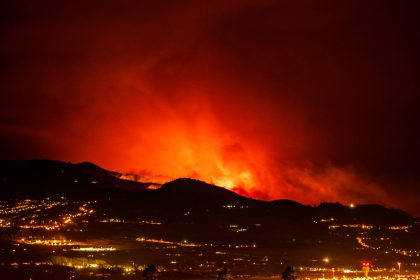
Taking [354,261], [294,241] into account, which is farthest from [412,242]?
[354,261]

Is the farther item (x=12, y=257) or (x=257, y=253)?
(x=257, y=253)

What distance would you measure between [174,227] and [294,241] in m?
26.6

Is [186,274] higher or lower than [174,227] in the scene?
lower

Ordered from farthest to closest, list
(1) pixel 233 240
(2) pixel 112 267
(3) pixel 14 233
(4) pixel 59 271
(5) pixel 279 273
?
1. (1) pixel 233 240
2. (3) pixel 14 233
3. (5) pixel 279 273
4. (2) pixel 112 267
5. (4) pixel 59 271

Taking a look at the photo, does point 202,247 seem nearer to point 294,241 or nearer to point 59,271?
point 294,241

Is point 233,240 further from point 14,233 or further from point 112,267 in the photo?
point 112,267

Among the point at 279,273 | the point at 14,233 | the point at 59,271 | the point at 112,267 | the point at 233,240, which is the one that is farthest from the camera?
the point at 233,240

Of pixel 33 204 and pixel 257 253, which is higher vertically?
pixel 33 204

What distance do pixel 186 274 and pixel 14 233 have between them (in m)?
47.4

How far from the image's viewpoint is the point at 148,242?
149125 mm

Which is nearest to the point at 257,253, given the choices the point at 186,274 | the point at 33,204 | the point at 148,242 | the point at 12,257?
the point at 148,242

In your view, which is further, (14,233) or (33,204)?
(33,204)

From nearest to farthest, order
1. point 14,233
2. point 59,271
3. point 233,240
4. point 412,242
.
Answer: point 59,271 → point 14,233 → point 233,240 → point 412,242

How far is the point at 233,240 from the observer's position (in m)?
165
